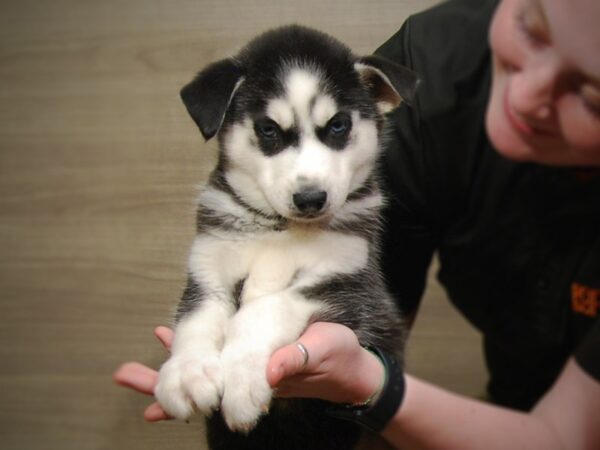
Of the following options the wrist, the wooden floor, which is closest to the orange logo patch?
the wrist

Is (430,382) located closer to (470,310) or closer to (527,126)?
(470,310)

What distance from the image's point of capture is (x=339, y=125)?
759 millimetres

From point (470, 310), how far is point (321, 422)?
0.88 ft

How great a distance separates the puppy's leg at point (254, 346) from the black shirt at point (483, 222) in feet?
0.83

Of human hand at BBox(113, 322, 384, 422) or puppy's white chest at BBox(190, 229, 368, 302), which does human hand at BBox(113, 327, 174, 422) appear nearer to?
human hand at BBox(113, 322, 384, 422)

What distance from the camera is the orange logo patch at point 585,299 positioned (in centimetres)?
68

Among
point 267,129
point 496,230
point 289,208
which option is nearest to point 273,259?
point 289,208

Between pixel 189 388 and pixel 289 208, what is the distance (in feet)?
0.82

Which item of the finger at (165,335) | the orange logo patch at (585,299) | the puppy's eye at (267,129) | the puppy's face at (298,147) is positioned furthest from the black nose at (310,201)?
the orange logo patch at (585,299)

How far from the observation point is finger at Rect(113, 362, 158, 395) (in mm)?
582

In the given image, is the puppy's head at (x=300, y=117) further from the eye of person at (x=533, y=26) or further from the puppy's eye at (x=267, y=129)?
the eye of person at (x=533, y=26)

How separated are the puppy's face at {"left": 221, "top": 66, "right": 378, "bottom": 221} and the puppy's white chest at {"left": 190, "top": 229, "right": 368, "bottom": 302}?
0.12 feet

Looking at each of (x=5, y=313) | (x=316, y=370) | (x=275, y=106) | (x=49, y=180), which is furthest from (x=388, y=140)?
(x=5, y=313)

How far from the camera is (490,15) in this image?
659 millimetres
